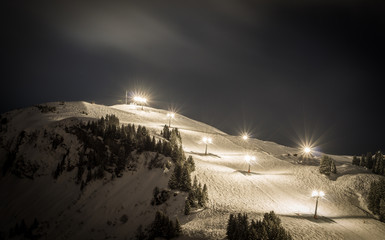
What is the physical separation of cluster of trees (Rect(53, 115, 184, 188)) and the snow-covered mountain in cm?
144

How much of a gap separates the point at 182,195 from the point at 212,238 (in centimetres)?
1134

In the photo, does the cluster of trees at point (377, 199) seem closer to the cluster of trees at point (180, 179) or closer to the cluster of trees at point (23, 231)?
the cluster of trees at point (180, 179)

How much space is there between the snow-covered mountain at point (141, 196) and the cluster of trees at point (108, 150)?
144 cm

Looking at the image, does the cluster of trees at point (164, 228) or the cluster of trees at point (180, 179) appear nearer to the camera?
the cluster of trees at point (164, 228)

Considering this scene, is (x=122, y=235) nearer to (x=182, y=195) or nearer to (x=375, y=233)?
(x=182, y=195)

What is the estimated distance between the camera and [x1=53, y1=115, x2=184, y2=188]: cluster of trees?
37.7 m

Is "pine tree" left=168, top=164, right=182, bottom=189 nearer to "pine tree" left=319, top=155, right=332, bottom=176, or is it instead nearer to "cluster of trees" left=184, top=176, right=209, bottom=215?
"cluster of trees" left=184, top=176, right=209, bottom=215

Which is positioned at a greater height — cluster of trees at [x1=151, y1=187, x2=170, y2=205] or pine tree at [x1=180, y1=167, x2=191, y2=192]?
pine tree at [x1=180, y1=167, x2=191, y2=192]

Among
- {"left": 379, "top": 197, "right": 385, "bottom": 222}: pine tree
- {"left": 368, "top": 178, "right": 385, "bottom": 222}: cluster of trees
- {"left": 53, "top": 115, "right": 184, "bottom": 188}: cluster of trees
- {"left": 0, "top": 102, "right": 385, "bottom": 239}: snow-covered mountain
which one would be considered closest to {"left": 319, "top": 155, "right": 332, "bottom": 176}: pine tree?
{"left": 0, "top": 102, "right": 385, "bottom": 239}: snow-covered mountain

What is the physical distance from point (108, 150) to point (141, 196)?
12847 millimetres

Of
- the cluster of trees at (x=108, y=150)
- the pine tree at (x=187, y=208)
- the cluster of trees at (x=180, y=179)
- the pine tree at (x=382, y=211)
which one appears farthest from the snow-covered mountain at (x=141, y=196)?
the cluster of trees at (x=180, y=179)

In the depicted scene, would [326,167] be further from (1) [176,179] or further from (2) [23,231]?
(2) [23,231]

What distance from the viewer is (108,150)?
3969 centimetres

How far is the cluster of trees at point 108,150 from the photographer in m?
37.7
